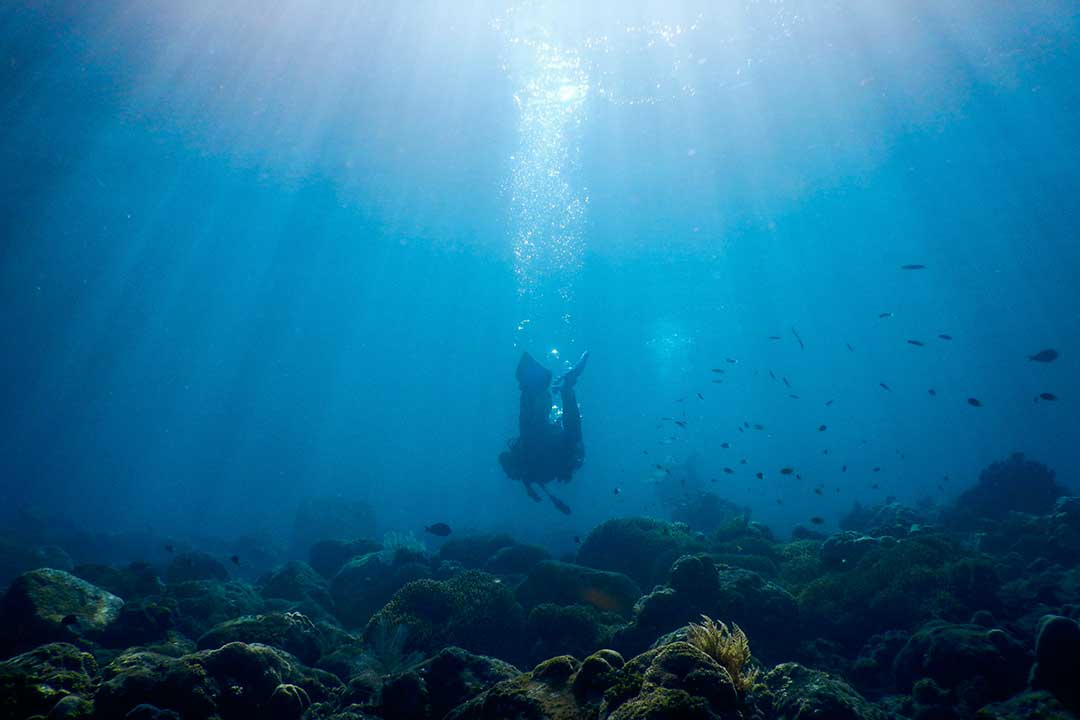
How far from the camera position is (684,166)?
58656 mm

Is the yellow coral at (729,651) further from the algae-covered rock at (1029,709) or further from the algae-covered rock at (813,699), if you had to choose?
the algae-covered rock at (1029,709)

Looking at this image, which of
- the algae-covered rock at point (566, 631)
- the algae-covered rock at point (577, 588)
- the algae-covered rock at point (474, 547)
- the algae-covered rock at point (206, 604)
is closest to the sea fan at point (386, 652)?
the algae-covered rock at point (566, 631)

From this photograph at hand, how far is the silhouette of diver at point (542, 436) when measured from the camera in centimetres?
1902

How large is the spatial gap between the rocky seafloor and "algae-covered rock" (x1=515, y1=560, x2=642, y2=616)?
0.13 feet

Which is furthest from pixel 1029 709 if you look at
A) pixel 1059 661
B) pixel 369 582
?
pixel 369 582

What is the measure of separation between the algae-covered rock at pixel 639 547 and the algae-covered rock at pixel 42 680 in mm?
10044

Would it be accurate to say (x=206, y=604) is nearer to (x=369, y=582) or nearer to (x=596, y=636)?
(x=369, y=582)

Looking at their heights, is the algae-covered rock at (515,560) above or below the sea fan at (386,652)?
below

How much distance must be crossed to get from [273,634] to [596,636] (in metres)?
4.98

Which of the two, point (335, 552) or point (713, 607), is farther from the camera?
point (335, 552)

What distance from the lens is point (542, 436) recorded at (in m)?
19.0

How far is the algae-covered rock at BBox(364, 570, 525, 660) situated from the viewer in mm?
7594

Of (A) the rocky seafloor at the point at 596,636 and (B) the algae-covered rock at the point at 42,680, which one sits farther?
(B) the algae-covered rock at the point at 42,680

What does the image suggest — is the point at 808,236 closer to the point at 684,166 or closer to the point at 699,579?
the point at 684,166
